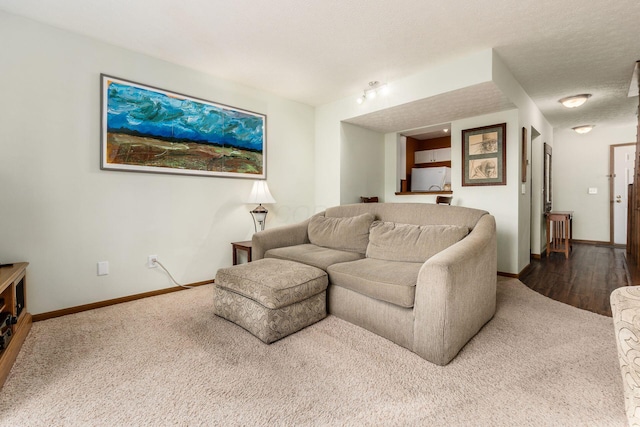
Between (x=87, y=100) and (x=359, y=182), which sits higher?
(x=87, y=100)

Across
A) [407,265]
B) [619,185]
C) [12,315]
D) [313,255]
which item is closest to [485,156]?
[407,265]

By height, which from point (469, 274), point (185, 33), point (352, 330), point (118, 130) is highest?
point (185, 33)

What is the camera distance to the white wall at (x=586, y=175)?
18.8ft

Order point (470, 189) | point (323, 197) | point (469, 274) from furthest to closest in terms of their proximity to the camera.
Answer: point (323, 197), point (470, 189), point (469, 274)

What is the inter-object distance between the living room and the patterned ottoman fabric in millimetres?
2342

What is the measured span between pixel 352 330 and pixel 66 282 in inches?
93.1

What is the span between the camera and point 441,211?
8.45ft

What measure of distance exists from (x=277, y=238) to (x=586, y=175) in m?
6.52

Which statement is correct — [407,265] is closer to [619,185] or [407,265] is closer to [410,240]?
[410,240]

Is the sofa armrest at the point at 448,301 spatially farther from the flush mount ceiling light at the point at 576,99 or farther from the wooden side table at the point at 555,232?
the wooden side table at the point at 555,232

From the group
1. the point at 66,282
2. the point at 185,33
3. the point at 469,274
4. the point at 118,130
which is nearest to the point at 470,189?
the point at 469,274

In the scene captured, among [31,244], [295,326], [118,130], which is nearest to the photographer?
[295,326]

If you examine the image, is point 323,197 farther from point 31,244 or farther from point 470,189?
point 31,244

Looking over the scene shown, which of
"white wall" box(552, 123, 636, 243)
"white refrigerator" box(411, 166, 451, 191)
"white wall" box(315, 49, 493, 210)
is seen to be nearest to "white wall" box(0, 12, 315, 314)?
"white wall" box(315, 49, 493, 210)
